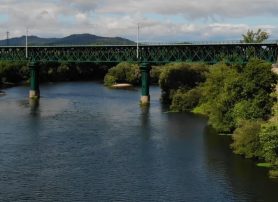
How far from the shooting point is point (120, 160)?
58719 mm

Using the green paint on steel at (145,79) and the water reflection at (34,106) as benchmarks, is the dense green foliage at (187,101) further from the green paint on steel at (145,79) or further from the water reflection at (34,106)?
the water reflection at (34,106)

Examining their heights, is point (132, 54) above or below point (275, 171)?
above

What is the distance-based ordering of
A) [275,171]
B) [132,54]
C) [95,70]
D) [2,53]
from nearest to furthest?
[275,171]
[132,54]
[2,53]
[95,70]

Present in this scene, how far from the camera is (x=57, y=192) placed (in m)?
47.2

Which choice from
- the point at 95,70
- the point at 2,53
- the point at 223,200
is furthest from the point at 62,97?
the point at 223,200

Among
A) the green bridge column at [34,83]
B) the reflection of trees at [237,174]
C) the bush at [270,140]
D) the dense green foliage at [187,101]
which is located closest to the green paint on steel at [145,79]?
the dense green foliage at [187,101]

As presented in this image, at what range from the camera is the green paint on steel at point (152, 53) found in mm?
101812

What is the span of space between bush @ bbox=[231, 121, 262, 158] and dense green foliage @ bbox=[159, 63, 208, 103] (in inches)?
1796

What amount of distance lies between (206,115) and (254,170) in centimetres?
3946

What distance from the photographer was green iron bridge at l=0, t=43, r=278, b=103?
102 m

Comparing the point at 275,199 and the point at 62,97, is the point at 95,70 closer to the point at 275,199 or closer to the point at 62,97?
the point at 62,97

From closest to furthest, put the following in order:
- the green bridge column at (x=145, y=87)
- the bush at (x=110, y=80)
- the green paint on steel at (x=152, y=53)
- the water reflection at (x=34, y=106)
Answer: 1. the water reflection at (x=34, y=106)
2. the green paint on steel at (x=152, y=53)
3. the green bridge column at (x=145, y=87)
4. the bush at (x=110, y=80)

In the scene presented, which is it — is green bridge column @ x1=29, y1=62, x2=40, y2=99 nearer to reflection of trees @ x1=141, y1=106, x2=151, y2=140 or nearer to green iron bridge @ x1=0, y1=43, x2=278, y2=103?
green iron bridge @ x1=0, y1=43, x2=278, y2=103

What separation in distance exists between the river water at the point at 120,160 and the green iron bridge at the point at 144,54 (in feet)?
57.5
